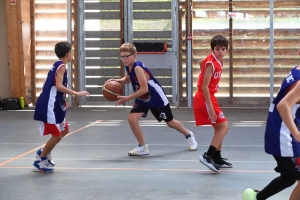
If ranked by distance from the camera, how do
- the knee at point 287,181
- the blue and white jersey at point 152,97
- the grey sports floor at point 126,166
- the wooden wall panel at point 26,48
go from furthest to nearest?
the wooden wall panel at point 26,48
the blue and white jersey at point 152,97
the grey sports floor at point 126,166
the knee at point 287,181

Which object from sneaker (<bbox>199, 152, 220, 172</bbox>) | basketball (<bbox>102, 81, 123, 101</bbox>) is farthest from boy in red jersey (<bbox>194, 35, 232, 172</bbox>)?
basketball (<bbox>102, 81, 123, 101</bbox>)

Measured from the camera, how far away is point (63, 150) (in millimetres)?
8812

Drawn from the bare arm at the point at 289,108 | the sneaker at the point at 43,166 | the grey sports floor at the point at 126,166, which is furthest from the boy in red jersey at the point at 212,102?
the bare arm at the point at 289,108

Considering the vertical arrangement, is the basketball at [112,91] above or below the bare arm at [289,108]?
below

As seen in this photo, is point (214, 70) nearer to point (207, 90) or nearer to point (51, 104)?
point (207, 90)

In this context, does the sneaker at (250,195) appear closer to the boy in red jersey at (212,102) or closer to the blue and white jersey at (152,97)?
the boy in red jersey at (212,102)

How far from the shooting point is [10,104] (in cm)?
1530

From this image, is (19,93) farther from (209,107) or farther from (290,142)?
(290,142)

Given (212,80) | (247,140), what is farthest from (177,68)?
(212,80)

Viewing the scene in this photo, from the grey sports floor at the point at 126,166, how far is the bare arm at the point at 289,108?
1828 millimetres

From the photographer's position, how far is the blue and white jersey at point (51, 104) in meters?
7.09

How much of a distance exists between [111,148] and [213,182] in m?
2.75

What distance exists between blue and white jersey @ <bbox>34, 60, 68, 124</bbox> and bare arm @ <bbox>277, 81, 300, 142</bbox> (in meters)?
3.53

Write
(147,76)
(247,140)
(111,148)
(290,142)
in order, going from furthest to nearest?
1. (247,140)
2. (111,148)
3. (147,76)
4. (290,142)
